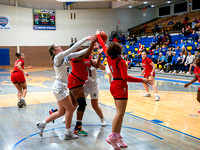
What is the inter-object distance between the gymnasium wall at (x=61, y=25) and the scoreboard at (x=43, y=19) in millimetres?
464

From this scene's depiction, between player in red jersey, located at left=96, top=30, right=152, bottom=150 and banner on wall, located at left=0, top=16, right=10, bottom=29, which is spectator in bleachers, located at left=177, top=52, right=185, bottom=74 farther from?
banner on wall, located at left=0, top=16, right=10, bottom=29

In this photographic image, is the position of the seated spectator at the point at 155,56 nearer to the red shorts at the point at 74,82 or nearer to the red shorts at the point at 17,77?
the red shorts at the point at 17,77

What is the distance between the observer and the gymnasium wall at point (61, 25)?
26344 millimetres

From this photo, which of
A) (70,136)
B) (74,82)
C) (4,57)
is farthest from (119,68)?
(4,57)

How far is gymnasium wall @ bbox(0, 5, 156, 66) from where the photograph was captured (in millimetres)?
26344

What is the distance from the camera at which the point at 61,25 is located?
28.7m

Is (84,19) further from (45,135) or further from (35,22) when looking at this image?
(45,135)

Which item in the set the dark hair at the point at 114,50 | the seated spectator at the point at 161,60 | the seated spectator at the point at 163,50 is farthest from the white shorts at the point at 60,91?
the seated spectator at the point at 163,50

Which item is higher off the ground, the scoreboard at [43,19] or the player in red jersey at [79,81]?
the scoreboard at [43,19]

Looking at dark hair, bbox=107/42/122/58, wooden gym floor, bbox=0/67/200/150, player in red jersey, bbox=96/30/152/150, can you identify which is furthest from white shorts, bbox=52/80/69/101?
dark hair, bbox=107/42/122/58

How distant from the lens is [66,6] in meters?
29.0

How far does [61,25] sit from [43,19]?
2.22 metres

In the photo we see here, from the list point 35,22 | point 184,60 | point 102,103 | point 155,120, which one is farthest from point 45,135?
point 35,22

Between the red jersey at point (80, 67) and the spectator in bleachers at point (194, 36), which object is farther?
the spectator in bleachers at point (194, 36)
